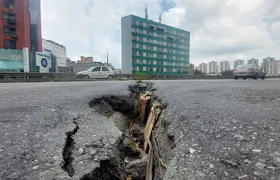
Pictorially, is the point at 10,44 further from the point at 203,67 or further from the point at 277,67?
the point at 203,67

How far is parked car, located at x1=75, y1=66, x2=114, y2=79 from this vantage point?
16.5 m

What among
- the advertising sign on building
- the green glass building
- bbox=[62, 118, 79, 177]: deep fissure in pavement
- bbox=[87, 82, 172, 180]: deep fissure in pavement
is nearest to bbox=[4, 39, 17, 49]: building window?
the advertising sign on building

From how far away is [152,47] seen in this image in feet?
192

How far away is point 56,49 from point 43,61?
A: 1645 centimetres

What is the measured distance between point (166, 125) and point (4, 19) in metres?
39.4

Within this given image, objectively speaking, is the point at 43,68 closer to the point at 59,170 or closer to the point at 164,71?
the point at 164,71

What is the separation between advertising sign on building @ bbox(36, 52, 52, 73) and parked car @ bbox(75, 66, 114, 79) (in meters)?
23.0

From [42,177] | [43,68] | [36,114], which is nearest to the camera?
[42,177]

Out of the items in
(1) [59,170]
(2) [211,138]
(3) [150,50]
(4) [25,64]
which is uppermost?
(3) [150,50]

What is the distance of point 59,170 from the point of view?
3.85 feet

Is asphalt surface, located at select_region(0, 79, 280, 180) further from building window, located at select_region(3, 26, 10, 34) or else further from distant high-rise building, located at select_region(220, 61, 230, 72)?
distant high-rise building, located at select_region(220, 61, 230, 72)

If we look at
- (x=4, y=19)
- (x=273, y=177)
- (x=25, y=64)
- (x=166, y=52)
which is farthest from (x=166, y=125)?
(x=166, y=52)

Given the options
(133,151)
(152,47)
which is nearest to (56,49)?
(152,47)

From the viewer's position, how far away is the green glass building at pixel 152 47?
2095 inches
